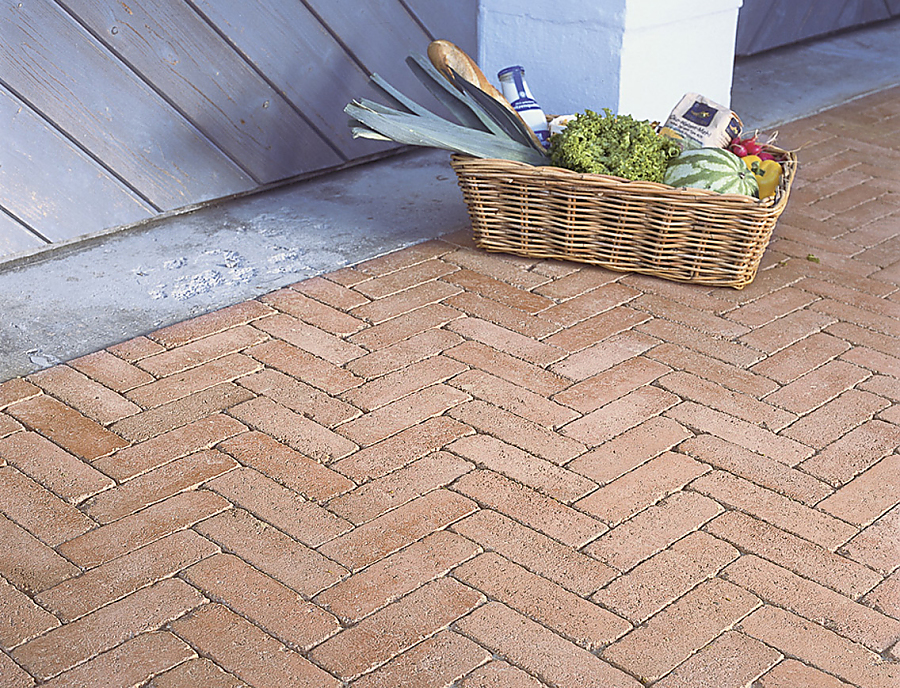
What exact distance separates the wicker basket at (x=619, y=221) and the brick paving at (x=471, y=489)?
78 mm

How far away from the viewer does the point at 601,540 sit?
2176 mm

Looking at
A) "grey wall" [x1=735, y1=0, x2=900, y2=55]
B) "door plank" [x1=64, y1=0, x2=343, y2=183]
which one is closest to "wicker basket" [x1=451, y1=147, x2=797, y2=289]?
"door plank" [x1=64, y1=0, x2=343, y2=183]

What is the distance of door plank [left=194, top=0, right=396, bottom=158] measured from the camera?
12.6ft

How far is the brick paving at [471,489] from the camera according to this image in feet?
6.19

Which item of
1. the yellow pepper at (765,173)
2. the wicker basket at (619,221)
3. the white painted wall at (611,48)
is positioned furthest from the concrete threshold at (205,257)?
the yellow pepper at (765,173)

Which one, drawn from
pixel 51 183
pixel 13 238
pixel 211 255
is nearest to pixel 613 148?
pixel 211 255

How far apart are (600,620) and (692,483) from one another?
53 cm

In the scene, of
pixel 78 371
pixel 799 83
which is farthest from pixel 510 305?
pixel 799 83

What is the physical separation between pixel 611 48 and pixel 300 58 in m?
1.20

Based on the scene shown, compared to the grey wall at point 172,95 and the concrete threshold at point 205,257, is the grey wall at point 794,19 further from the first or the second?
the concrete threshold at point 205,257

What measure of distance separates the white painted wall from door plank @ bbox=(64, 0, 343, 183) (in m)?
0.87

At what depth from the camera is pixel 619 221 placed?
130 inches

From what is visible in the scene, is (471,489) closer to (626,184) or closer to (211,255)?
(626,184)

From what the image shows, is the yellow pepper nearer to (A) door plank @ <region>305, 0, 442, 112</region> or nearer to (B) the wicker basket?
(B) the wicker basket
